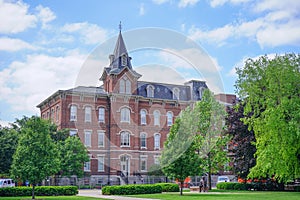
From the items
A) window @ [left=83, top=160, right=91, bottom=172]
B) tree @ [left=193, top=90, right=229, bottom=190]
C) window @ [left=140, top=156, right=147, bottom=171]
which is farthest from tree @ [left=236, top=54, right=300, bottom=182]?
window @ [left=83, top=160, right=91, bottom=172]

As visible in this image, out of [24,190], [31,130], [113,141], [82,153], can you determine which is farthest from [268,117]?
[113,141]

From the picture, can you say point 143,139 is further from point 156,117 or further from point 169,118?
point 169,118

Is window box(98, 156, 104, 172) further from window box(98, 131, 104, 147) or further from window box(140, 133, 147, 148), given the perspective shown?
window box(140, 133, 147, 148)

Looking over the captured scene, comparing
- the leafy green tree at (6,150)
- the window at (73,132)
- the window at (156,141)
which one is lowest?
the leafy green tree at (6,150)

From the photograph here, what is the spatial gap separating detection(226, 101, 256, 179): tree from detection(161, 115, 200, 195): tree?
23.5 feet

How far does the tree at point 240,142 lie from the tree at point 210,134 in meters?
0.84

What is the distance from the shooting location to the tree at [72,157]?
44.8 meters

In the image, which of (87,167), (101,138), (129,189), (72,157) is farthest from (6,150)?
(129,189)

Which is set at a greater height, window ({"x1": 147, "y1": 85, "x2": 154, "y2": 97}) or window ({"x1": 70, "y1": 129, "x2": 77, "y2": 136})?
window ({"x1": 147, "y1": 85, "x2": 154, "y2": 97})

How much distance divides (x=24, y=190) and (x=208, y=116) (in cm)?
1930

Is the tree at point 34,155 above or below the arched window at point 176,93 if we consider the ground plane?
below

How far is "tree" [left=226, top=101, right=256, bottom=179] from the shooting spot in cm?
3981

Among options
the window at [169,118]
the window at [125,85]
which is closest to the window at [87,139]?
the window at [125,85]

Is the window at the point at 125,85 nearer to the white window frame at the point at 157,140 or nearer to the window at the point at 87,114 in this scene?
the window at the point at 87,114
